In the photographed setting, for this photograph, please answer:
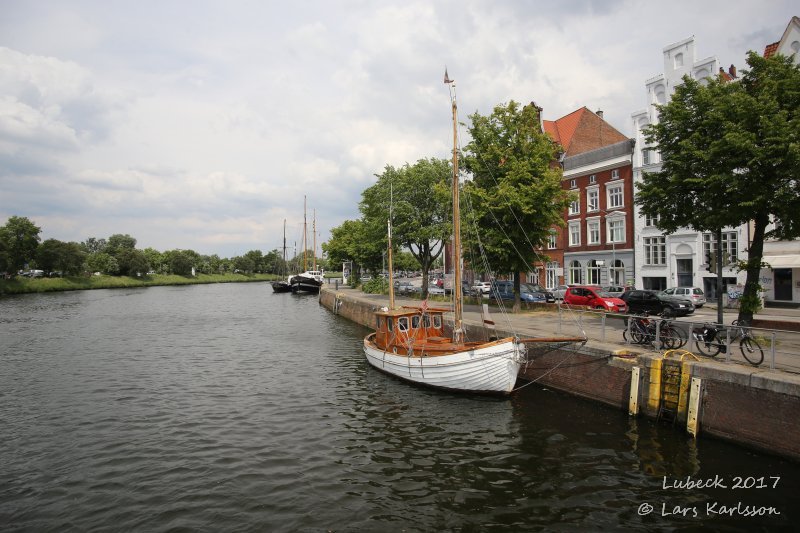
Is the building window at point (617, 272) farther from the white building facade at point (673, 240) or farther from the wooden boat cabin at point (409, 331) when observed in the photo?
the wooden boat cabin at point (409, 331)

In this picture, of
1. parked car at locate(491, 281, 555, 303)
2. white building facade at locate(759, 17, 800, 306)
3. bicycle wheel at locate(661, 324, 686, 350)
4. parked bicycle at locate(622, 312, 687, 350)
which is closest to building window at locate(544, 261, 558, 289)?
parked car at locate(491, 281, 555, 303)

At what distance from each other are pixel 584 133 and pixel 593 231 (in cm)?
1374

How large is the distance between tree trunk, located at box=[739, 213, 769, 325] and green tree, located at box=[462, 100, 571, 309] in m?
11.3

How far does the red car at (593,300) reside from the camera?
29.8 meters

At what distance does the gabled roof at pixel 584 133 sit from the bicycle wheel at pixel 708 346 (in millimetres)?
43215

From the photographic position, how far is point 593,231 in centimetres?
4953

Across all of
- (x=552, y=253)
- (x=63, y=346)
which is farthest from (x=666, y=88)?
(x=63, y=346)

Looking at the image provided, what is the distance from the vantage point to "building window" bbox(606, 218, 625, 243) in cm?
4644

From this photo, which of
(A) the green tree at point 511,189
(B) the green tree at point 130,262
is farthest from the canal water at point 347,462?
(B) the green tree at point 130,262

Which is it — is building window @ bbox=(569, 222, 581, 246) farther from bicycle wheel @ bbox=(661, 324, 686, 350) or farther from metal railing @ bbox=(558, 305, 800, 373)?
bicycle wheel @ bbox=(661, 324, 686, 350)

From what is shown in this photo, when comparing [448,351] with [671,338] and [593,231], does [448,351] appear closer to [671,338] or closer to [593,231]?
[671,338]

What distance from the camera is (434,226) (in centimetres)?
4462

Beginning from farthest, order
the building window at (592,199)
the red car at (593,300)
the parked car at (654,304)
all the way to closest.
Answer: the building window at (592,199)
the red car at (593,300)
the parked car at (654,304)

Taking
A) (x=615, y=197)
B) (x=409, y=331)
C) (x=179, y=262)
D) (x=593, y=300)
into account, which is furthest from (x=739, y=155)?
(x=179, y=262)
